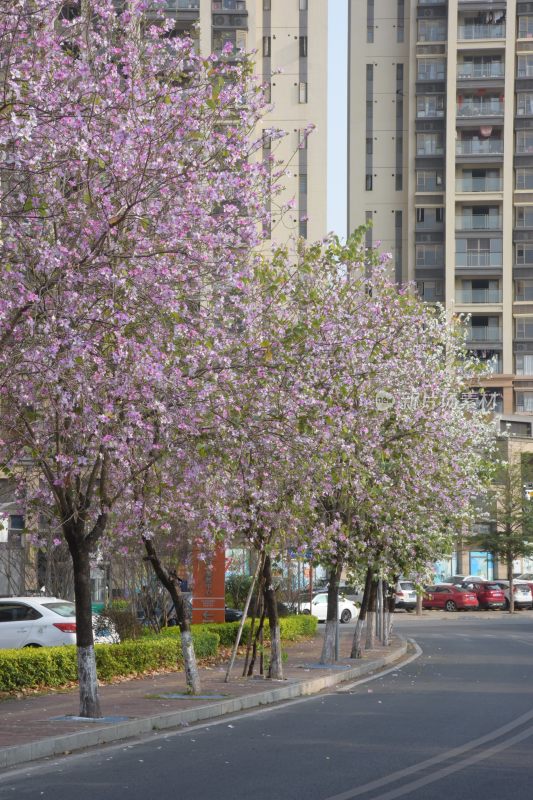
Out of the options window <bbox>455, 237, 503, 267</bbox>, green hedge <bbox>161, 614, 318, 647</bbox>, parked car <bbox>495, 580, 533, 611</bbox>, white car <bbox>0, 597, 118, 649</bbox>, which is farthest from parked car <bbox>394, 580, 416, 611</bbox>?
white car <bbox>0, 597, 118, 649</bbox>

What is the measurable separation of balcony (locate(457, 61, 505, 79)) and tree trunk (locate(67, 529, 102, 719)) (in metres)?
72.8

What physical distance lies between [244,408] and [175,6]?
62740 millimetres

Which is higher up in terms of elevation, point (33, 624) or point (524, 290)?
point (524, 290)

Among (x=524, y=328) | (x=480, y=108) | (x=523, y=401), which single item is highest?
(x=480, y=108)

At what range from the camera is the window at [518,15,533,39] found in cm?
8462

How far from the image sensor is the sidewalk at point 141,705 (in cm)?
1412

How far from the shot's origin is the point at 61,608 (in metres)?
25.2

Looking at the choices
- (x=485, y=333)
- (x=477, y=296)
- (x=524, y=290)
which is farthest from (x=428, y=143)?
(x=485, y=333)

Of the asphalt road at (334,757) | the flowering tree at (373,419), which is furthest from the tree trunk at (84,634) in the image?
the flowering tree at (373,419)

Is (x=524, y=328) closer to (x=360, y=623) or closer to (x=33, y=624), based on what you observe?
(x=360, y=623)

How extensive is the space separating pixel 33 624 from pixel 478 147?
66.2 meters

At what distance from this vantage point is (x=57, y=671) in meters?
21.5

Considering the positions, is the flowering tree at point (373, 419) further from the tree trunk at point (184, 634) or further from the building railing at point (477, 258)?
the building railing at point (477, 258)

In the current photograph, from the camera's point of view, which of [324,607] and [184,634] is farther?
[324,607]
